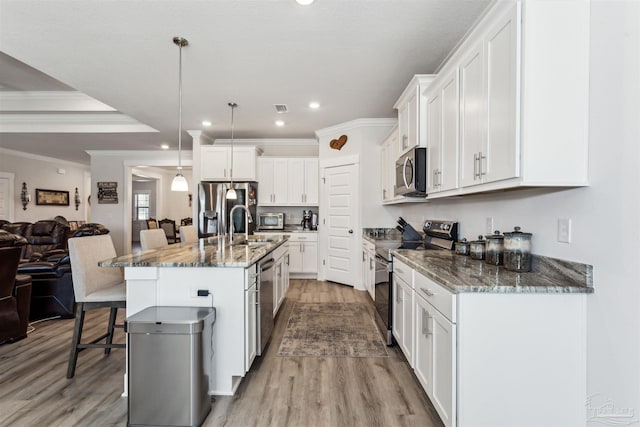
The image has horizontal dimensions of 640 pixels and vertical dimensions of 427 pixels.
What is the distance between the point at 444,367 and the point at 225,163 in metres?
4.88

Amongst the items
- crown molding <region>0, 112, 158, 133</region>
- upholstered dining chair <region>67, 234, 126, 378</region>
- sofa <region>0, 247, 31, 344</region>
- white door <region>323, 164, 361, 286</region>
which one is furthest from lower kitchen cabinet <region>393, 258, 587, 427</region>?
crown molding <region>0, 112, 158, 133</region>

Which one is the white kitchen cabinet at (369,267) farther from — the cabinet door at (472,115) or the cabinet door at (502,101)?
the cabinet door at (502,101)

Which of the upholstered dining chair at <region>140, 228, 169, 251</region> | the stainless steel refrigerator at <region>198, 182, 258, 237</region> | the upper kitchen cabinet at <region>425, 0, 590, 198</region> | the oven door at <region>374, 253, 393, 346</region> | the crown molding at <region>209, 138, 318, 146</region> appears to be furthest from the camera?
the crown molding at <region>209, 138, 318, 146</region>

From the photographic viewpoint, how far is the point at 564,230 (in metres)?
1.64

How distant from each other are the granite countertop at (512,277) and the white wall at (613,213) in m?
0.06

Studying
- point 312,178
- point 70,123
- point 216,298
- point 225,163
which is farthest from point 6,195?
point 216,298

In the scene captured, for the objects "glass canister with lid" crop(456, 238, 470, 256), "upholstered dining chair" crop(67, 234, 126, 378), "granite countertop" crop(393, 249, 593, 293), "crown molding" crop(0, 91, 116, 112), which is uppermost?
"crown molding" crop(0, 91, 116, 112)

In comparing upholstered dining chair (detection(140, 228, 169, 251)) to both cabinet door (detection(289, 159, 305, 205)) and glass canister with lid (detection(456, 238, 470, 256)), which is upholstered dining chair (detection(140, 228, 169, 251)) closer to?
glass canister with lid (detection(456, 238, 470, 256))

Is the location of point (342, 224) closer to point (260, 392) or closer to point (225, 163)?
point (225, 163)

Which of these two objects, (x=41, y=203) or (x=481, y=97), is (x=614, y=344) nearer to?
(x=481, y=97)

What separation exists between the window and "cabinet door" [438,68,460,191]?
11844 mm

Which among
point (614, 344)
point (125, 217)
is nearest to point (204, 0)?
point (614, 344)

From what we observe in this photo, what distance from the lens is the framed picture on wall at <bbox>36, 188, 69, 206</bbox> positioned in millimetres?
7991

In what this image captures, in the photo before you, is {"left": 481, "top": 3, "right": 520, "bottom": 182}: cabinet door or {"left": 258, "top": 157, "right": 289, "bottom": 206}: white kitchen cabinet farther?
{"left": 258, "top": 157, "right": 289, "bottom": 206}: white kitchen cabinet
